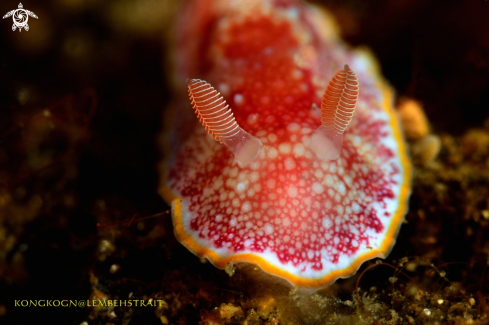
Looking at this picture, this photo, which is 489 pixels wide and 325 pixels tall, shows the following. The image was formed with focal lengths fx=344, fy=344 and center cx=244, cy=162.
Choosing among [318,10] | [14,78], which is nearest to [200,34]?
[318,10]

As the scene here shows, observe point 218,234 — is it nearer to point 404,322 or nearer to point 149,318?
point 149,318

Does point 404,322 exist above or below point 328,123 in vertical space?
below

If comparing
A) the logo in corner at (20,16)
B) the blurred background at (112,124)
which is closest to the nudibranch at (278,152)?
the blurred background at (112,124)

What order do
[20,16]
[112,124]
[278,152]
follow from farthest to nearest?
[112,124] < [20,16] < [278,152]

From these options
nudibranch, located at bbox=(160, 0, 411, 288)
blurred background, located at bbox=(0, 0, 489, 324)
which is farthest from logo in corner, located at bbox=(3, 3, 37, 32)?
nudibranch, located at bbox=(160, 0, 411, 288)

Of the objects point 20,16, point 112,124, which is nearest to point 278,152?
point 112,124

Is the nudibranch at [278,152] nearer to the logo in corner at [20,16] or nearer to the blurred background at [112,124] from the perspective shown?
the blurred background at [112,124]

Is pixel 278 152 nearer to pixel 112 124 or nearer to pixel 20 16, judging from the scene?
pixel 112 124
